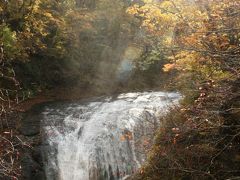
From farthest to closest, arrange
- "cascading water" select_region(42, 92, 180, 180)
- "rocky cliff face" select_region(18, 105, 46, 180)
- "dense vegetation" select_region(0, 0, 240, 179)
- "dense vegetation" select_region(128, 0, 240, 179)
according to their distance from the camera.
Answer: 1. "cascading water" select_region(42, 92, 180, 180)
2. "rocky cliff face" select_region(18, 105, 46, 180)
3. "dense vegetation" select_region(128, 0, 240, 179)
4. "dense vegetation" select_region(0, 0, 240, 179)

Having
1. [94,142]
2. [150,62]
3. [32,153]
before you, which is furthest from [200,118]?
[150,62]

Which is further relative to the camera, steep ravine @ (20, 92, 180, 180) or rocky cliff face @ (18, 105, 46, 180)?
steep ravine @ (20, 92, 180, 180)

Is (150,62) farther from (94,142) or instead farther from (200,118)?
(200,118)

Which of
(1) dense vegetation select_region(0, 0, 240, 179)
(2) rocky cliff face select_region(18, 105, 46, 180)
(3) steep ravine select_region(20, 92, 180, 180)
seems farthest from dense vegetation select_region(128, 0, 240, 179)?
(2) rocky cliff face select_region(18, 105, 46, 180)

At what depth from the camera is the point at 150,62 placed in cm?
1881

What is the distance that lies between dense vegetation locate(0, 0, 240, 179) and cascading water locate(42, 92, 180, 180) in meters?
1.21

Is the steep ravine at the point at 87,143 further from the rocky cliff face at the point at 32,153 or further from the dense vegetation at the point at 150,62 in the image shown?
the dense vegetation at the point at 150,62

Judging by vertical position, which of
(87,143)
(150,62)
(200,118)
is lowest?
(87,143)

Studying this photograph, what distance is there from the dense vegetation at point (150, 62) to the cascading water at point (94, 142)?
1209 mm

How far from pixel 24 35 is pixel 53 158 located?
14.5ft

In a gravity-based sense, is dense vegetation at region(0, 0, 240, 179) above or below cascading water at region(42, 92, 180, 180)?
above

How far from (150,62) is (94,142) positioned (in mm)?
9189

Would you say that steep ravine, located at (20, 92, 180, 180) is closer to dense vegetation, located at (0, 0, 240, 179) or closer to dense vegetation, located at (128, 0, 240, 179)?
dense vegetation, located at (0, 0, 240, 179)

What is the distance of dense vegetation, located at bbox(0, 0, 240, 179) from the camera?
18.0 feet
